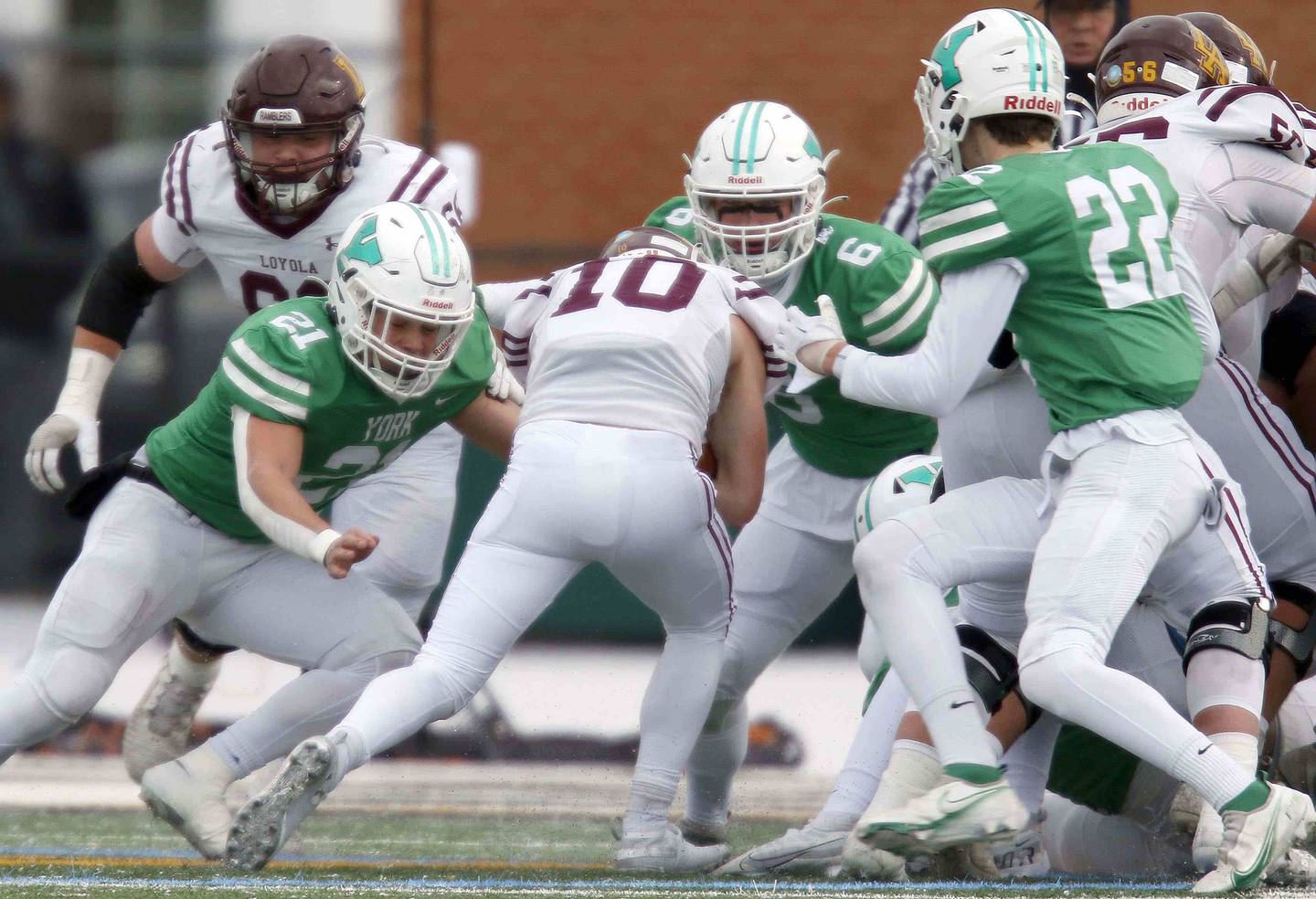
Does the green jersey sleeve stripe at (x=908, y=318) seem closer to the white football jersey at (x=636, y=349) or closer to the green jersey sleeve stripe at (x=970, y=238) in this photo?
the white football jersey at (x=636, y=349)

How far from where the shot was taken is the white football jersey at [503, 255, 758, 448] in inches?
157

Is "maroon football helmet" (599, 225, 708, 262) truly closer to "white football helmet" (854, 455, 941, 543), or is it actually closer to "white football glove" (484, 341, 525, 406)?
"white football glove" (484, 341, 525, 406)

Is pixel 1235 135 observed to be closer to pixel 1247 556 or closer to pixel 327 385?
pixel 1247 556

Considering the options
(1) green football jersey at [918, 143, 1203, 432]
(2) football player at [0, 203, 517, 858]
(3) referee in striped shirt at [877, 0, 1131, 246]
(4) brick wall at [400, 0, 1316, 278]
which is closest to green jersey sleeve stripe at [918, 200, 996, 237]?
(1) green football jersey at [918, 143, 1203, 432]

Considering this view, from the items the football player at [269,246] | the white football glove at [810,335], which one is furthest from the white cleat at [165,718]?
the white football glove at [810,335]

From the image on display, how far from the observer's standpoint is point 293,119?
465cm

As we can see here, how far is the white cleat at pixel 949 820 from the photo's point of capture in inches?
138

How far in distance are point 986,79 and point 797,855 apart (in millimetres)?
1594

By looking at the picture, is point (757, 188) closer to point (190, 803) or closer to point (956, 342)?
point (956, 342)

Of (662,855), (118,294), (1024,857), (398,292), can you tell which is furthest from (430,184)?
(1024,857)

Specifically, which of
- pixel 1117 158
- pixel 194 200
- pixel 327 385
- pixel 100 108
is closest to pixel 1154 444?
pixel 1117 158

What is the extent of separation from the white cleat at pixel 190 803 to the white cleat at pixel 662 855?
79 cm

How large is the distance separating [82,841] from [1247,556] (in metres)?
2.67

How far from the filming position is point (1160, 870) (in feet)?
13.9
